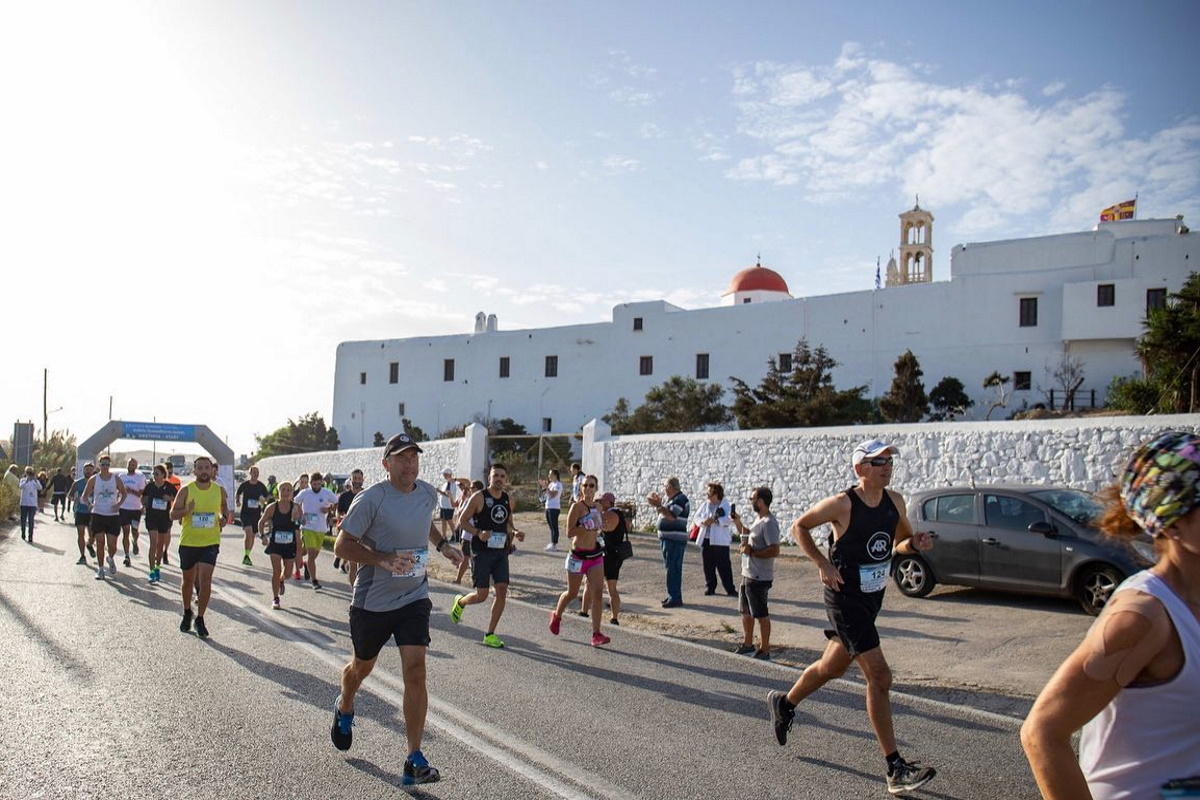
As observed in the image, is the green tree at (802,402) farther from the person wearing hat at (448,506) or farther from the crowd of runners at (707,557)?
the crowd of runners at (707,557)

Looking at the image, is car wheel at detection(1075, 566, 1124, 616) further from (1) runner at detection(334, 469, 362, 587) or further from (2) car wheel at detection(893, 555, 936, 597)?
(1) runner at detection(334, 469, 362, 587)

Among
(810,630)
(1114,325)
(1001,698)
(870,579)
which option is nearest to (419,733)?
(870,579)

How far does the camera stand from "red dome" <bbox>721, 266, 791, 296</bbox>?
62125mm

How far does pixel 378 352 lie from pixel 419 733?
6547 cm

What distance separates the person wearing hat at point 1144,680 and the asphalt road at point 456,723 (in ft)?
10.4

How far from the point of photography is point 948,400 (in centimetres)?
4441

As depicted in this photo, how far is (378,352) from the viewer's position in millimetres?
69000

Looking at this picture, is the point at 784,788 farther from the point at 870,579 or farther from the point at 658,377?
the point at 658,377

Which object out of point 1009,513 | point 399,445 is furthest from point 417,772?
point 1009,513

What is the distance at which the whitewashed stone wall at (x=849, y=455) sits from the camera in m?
15.2

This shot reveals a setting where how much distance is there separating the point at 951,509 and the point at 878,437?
6.20 metres

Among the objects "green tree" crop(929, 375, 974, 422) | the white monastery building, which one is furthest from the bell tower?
"green tree" crop(929, 375, 974, 422)

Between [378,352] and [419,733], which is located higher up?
[378,352]

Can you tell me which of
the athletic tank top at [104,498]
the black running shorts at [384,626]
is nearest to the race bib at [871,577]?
the black running shorts at [384,626]
